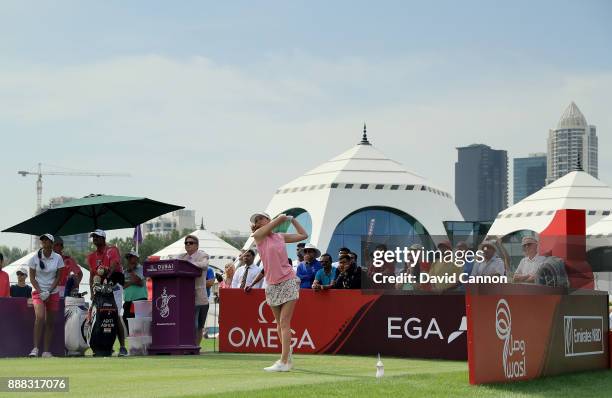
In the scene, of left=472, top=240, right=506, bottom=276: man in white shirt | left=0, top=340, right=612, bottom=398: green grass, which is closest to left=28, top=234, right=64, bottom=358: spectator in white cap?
left=0, top=340, right=612, bottom=398: green grass

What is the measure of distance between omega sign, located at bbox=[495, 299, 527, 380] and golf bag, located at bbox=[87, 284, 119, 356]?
23.2 feet

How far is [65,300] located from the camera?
Result: 1805 centimetres

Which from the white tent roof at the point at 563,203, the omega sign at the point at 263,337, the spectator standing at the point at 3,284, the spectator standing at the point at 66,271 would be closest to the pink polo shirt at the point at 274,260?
the omega sign at the point at 263,337

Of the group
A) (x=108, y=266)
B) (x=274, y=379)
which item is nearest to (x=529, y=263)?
(x=274, y=379)

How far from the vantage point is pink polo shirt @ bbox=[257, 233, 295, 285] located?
13.0 meters

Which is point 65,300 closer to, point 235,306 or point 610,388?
point 235,306

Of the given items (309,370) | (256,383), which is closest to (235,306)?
(309,370)

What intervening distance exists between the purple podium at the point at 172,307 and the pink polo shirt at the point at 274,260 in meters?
4.36

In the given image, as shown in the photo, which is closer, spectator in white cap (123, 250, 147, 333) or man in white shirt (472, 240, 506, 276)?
man in white shirt (472, 240, 506, 276)

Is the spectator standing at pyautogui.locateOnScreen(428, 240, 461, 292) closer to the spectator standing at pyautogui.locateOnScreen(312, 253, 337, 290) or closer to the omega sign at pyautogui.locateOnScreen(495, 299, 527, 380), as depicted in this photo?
the spectator standing at pyautogui.locateOnScreen(312, 253, 337, 290)

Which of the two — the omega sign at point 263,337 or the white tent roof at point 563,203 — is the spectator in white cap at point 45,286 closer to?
the omega sign at point 263,337

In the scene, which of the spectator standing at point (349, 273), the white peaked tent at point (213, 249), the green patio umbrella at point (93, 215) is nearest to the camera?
the spectator standing at point (349, 273)

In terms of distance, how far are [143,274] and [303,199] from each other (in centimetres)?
6548

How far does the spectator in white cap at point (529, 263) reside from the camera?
13.2m
